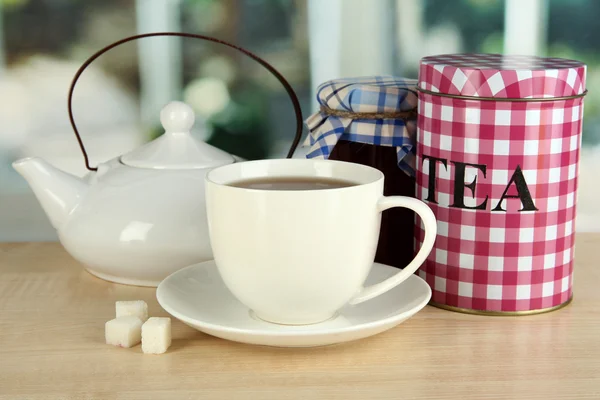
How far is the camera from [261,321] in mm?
716

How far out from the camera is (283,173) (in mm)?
750

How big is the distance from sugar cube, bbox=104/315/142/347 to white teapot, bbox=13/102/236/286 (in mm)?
138

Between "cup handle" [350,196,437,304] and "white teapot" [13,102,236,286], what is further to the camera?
"white teapot" [13,102,236,286]

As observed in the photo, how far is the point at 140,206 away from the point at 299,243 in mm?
Result: 255

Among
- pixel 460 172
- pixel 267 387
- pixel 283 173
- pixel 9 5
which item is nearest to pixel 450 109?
pixel 460 172

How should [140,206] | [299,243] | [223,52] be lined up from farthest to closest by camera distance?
[223,52] < [140,206] < [299,243]

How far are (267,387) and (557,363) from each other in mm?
248

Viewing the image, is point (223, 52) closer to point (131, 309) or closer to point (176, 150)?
A: point (176, 150)

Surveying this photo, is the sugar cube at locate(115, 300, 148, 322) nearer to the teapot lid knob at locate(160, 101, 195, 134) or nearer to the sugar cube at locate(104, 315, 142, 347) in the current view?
the sugar cube at locate(104, 315, 142, 347)

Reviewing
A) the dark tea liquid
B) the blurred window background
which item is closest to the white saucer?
the dark tea liquid

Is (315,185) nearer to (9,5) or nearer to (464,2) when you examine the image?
(464,2)

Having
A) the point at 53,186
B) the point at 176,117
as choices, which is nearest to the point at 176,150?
the point at 176,117

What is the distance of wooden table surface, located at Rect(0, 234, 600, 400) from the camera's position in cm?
61

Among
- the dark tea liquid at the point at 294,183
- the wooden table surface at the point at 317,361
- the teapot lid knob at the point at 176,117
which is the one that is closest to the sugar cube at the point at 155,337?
the wooden table surface at the point at 317,361
